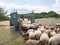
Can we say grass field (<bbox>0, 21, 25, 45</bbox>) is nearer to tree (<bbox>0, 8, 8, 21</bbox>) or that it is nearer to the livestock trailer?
the livestock trailer

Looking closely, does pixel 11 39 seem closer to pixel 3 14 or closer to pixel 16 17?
pixel 16 17

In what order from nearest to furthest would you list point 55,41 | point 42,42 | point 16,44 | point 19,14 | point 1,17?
point 55,41 → point 42,42 → point 16,44 → point 19,14 → point 1,17

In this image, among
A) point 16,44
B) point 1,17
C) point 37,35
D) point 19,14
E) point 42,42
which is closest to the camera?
point 42,42

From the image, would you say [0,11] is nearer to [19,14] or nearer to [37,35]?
[19,14]

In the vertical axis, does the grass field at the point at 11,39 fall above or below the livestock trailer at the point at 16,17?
below

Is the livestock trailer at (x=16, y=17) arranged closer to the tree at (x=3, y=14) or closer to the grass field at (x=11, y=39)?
the grass field at (x=11, y=39)

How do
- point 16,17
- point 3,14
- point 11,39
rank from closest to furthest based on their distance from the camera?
point 11,39
point 16,17
point 3,14

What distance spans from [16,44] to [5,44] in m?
0.66

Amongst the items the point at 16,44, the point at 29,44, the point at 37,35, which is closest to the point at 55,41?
the point at 29,44

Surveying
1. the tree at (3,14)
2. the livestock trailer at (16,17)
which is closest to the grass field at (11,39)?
the livestock trailer at (16,17)

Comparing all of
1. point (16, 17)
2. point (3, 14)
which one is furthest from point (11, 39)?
point (3, 14)

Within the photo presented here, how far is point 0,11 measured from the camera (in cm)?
3297

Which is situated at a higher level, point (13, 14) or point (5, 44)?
point (13, 14)

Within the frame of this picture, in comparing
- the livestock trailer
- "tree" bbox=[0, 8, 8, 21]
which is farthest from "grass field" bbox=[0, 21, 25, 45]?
"tree" bbox=[0, 8, 8, 21]
